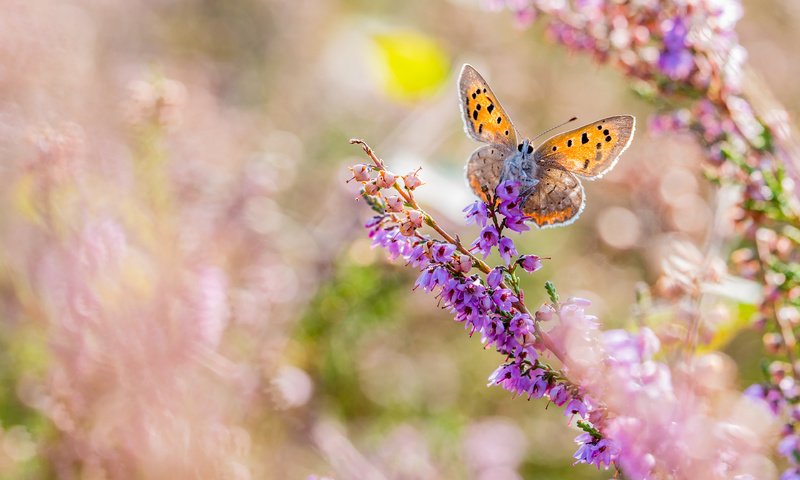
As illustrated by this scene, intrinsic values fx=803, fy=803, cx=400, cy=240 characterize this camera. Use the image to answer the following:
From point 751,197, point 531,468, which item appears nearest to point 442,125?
point 531,468

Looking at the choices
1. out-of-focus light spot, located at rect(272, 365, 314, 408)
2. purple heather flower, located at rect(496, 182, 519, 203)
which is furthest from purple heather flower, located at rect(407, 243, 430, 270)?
out-of-focus light spot, located at rect(272, 365, 314, 408)

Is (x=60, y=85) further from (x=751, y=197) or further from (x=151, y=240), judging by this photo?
(x=751, y=197)

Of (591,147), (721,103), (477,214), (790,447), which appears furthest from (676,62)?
(790,447)

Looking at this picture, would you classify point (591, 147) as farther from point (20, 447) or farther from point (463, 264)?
point (20, 447)

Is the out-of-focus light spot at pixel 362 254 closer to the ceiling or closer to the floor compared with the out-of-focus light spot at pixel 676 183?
closer to the floor

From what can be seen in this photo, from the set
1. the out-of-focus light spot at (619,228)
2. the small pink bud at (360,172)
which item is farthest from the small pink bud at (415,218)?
the out-of-focus light spot at (619,228)

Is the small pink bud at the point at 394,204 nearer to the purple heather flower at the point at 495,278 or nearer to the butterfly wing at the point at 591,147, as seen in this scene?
the purple heather flower at the point at 495,278
